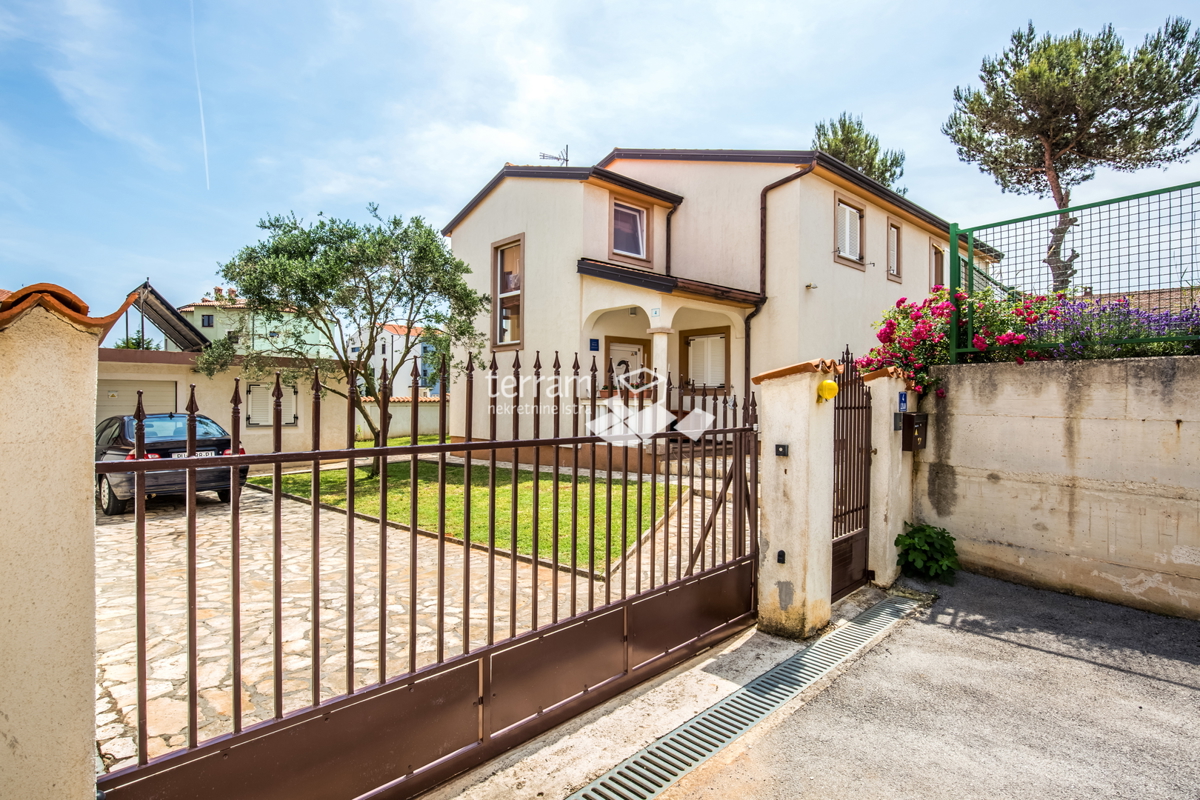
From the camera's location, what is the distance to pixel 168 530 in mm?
8094

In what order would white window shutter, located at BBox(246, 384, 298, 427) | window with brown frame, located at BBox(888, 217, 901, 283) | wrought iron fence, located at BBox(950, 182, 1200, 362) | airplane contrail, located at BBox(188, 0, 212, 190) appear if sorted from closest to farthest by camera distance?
airplane contrail, located at BBox(188, 0, 212, 190) < wrought iron fence, located at BBox(950, 182, 1200, 362) < white window shutter, located at BBox(246, 384, 298, 427) < window with brown frame, located at BBox(888, 217, 901, 283)

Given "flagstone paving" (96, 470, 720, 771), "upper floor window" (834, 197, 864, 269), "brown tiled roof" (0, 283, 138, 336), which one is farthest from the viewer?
"upper floor window" (834, 197, 864, 269)

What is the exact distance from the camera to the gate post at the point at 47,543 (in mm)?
1494

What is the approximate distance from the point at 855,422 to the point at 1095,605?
8.78 ft

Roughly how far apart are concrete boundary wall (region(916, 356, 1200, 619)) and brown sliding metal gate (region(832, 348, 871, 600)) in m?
1.15

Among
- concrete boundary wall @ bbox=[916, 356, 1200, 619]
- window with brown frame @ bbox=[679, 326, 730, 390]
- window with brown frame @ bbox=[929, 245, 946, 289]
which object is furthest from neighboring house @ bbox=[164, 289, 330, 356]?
window with brown frame @ bbox=[929, 245, 946, 289]

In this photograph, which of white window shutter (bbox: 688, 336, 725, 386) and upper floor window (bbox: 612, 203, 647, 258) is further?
white window shutter (bbox: 688, 336, 725, 386)

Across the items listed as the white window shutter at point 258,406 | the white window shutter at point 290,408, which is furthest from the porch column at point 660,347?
the white window shutter at point 258,406

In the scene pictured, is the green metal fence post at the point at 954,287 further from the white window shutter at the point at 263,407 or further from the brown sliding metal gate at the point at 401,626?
the white window shutter at the point at 263,407

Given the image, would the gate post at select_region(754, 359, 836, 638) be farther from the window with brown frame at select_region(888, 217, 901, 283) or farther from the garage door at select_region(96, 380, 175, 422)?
the garage door at select_region(96, 380, 175, 422)

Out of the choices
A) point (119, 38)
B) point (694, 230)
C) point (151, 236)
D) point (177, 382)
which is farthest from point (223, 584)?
point (694, 230)

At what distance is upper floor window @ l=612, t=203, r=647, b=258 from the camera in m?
13.8

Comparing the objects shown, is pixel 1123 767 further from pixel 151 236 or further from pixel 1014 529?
pixel 151 236

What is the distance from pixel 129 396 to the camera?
1326 centimetres
